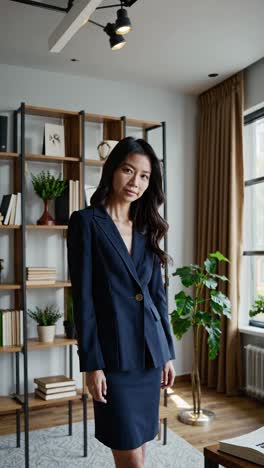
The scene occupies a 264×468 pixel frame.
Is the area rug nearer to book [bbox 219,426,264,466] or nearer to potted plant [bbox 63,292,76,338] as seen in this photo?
potted plant [bbox 63,292,76,338]

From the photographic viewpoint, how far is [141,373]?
5.62 ft

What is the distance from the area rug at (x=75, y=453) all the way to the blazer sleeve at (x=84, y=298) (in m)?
1.54

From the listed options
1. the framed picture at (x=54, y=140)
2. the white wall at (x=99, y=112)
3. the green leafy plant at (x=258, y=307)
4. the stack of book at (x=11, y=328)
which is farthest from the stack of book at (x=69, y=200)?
the green leafy plant at (x=258, y=307)

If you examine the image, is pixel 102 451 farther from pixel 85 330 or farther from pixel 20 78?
pixel 20 78

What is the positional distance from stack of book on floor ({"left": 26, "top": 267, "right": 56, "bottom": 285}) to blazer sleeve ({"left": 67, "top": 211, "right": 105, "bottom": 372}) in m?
1.81

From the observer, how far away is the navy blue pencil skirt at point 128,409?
1.65 m

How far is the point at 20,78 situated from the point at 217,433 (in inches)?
121

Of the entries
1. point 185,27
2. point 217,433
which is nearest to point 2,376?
point 217,433

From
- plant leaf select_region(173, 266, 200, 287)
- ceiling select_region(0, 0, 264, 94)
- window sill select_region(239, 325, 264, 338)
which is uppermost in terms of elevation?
ceiling select_region(0, 0, 264, 94)

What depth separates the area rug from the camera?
287cm

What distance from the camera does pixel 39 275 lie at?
3.46 meters

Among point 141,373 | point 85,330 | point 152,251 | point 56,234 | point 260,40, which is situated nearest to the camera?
point 85,330

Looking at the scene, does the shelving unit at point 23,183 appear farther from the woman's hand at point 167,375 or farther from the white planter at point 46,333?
the woman's hand at point 167,375

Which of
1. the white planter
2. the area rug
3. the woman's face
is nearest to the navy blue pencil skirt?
the woman's face
